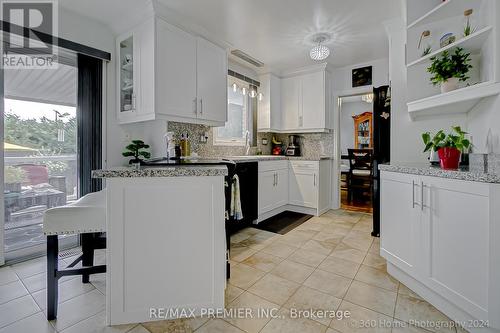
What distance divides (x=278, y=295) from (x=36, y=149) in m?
2.68

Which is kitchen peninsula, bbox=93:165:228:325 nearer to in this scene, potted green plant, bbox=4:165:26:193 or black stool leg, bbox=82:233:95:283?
black stool leg, bbox=82:233:95:283

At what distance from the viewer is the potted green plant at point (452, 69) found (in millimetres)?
1729

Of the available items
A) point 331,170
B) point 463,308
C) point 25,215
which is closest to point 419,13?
point 463,308

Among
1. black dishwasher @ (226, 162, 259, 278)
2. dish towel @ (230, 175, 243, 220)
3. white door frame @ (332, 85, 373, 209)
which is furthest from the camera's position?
white door frame @ (332, 85, 373, 209)

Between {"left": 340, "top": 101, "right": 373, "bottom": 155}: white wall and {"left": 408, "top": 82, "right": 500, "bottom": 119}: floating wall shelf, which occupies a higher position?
{"left": 340, "top": 101, "right": 373, "bottom": 155}: white wall

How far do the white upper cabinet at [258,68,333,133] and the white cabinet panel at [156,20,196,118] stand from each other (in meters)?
1.72

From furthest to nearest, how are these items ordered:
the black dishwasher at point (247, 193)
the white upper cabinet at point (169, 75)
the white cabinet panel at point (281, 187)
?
the white cabinet panel at point (281, 187), the black dishwasher at point (247, 193), the white upper cabinet at point (169, 75)

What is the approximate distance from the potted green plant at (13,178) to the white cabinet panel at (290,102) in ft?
11.8

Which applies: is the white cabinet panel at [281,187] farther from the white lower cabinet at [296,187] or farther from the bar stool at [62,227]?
the bar stool at [62,227]

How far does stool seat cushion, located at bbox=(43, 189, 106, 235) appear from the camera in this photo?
1.40m

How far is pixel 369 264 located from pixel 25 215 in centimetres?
336

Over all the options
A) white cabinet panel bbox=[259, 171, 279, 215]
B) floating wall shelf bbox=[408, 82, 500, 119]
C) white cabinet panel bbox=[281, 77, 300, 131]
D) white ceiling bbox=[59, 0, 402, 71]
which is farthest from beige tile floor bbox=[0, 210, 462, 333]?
white ceiling bbox=[59, 0, 402, 71]

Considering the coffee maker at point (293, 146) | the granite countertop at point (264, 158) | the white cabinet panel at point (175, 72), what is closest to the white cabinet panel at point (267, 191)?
the granite countertop at point (264, 158)

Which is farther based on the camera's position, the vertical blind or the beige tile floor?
the vertical blind
